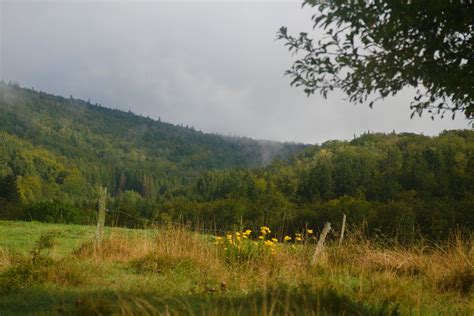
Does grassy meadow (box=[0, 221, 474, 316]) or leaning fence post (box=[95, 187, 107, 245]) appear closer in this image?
grassy meadow (box=[0, 221, 474, 316])

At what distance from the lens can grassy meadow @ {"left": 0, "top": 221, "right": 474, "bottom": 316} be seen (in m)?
5.02

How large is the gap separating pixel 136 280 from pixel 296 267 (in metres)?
3.03

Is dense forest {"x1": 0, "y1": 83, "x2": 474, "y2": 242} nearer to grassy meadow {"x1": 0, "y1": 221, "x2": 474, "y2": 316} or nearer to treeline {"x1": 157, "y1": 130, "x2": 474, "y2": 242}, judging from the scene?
treeline {"x1": 157, "y1": 130, "x2": 474, "y2": 242}

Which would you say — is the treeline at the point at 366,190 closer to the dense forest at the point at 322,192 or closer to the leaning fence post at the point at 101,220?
the dense forest at the point at 322,192

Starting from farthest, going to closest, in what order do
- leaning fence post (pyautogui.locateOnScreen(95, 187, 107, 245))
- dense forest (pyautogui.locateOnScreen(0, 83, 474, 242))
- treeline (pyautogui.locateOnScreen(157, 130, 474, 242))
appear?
treeline (pyautogui.locateOnScreen(157, 130, 474, 242)), dense forest (pyautogui.locateOnScreen(0, 83, 474, 242)), leaning fence post (pyautogui.locateOnScreen(95, 187, 107, 245))

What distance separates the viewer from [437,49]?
4.46m

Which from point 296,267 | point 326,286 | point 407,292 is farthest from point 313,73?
point 296,267

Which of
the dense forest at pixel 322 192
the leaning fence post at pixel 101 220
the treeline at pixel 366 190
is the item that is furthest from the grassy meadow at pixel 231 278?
the treeline at pixel 366 190

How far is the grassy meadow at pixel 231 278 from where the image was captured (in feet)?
16.5

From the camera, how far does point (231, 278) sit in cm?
753

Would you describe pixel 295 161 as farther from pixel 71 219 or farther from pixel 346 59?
pixel 346 59

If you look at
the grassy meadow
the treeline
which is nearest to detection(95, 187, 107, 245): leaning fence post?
the grassy meadow

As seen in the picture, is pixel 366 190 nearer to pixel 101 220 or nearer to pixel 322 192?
pixel 322 192

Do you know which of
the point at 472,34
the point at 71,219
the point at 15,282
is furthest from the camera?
the point at 71,219
